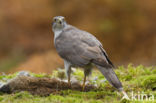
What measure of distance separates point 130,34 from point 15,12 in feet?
23.8

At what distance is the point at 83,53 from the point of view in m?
8.42

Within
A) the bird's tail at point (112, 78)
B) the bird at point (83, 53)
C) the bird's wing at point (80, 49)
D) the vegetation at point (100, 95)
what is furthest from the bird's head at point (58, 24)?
the bird's tail at point (112, 78)

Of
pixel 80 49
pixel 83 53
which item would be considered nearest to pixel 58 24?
pixel 80 49

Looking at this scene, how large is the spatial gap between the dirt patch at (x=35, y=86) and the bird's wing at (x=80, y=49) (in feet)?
1.93

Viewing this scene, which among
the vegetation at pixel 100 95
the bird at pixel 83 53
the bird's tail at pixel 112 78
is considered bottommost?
the vegetation at pixel 100 95

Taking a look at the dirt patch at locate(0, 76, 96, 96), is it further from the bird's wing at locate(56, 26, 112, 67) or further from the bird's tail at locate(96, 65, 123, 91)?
the bird's tail at locate(96, 65, 123, 91)

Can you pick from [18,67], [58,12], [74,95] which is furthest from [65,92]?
[58,12]

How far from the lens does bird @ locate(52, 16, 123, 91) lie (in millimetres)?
8148

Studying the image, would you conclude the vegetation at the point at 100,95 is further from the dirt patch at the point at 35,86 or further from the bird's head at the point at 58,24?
the bird's head at the point at 58,24

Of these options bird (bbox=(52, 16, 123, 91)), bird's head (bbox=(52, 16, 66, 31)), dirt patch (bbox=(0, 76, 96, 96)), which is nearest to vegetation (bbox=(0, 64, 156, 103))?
dirt patch (bbox=(0, 76, 96, 96))

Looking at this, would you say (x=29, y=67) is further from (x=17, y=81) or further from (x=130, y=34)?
(x=17, y=81)

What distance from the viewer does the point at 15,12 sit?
2603 cm

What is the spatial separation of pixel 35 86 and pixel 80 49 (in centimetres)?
118

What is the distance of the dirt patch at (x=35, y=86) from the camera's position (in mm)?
8375
